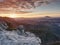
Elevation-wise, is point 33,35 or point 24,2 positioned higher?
point 24,2

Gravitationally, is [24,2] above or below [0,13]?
above

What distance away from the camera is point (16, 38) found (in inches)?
89.6

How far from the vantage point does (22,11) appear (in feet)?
7.80

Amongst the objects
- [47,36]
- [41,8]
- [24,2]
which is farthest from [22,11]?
[47,36]

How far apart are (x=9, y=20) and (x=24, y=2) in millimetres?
344

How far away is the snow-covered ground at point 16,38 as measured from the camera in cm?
226

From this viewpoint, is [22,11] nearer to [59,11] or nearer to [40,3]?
[40,3]

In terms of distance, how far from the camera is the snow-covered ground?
2.26 meters

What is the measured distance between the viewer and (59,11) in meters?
2.34

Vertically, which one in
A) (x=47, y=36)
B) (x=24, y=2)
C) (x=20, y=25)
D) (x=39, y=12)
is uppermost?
(x=24, y=2)

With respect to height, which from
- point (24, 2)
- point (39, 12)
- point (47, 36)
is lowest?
point (47, 36)

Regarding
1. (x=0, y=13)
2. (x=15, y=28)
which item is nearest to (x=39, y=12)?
(x=15, y=28)

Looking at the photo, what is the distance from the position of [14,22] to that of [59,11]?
67cm

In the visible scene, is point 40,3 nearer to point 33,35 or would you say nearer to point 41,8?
point 41,8
